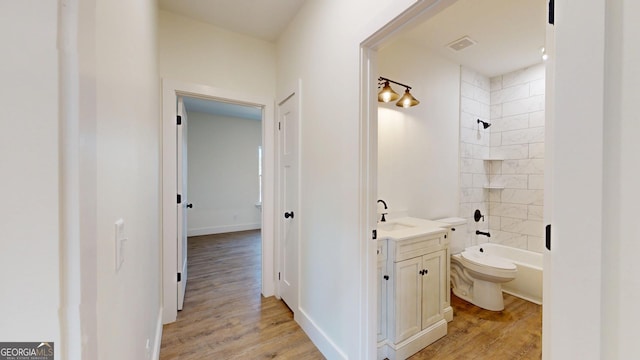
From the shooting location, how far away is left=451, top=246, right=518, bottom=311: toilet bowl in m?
2.37

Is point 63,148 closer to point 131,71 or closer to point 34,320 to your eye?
point 34,320

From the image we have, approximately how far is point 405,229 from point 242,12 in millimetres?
2399

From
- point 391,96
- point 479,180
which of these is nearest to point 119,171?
point 391,96

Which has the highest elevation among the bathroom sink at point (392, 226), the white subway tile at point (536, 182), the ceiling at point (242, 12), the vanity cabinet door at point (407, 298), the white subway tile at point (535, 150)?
the ceiling at point (242, 12)

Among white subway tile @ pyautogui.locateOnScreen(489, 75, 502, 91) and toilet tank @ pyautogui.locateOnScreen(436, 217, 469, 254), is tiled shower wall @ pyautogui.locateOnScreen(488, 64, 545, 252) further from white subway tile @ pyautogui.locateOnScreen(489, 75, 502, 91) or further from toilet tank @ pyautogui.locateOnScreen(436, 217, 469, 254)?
toilet tank @ pyautogui.locateOnScreen(436, 217, 469, 254)

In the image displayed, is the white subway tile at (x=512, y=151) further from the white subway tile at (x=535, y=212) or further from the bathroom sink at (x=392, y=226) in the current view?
the bathroom sink at (x=392, y=226)

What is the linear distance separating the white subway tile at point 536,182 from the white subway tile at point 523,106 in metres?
0.84

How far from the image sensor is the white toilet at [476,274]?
7.80 ft

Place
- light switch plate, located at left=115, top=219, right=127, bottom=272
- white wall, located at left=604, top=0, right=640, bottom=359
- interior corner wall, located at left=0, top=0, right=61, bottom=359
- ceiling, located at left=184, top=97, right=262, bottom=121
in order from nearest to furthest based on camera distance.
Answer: interior corner wall, located at left=0, top=0, right=61, bottom=359 < white wall, located at left=604, top=0, right=640, bottom=359 < light switch plate, located at left=115, top=219, right=127, bottom=272 < ceiling, located at left=184, top=97, right=262, bottom=121

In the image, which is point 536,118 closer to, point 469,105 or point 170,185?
point 469,105

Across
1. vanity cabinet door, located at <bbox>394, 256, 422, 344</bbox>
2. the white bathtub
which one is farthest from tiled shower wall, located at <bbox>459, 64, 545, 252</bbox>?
vanity cabinet door, located at <bbox>394, 256, 422, 344</bbox>

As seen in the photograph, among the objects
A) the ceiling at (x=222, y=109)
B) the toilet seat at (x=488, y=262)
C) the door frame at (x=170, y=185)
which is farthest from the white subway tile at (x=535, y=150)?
the ceiling at (x=222, y=109)

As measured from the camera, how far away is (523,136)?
10.4ft

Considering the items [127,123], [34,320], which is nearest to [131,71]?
[127,123]
